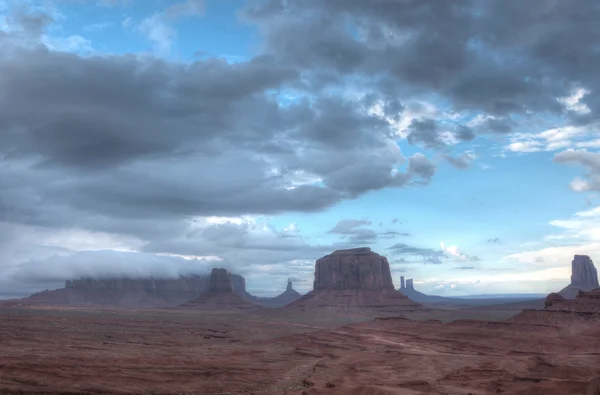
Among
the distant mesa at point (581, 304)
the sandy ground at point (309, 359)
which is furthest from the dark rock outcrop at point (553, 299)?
the sandy ground at point (309, 359)

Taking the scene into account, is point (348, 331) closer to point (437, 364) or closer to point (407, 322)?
point (407, 322)

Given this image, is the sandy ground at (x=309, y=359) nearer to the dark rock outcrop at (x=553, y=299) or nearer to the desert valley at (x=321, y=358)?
the desert valley at (x=321, y=358)

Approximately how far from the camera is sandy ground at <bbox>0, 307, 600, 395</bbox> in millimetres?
36872

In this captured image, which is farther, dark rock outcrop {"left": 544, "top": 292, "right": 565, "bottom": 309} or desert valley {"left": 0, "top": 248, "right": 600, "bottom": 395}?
dark rock outcrop {"left": 544, "top": 292, "right": 565, "bottom": 309}

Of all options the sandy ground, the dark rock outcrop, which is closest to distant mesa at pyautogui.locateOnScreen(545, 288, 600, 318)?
the dark rock outcrop

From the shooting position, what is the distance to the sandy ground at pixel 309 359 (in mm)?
36872

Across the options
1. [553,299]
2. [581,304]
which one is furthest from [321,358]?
[553,299]

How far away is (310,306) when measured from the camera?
651 feet

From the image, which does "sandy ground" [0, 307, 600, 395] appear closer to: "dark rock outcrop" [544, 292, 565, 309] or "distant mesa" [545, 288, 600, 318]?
"distant mesa" [545, 288, 600, 318]

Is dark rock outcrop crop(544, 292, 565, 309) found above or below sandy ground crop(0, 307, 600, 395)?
above

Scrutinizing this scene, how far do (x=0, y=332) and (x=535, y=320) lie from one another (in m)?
92.4

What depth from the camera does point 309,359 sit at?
59.4m

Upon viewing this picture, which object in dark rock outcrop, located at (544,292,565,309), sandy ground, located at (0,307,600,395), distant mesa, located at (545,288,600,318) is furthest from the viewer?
dark rock outcrop, located at (544,292,565,309)

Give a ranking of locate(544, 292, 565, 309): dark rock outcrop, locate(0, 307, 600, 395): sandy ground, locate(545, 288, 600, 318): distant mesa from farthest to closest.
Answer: locate(544, 292, 565, 309): dark rock outcrop, locate(545, 288, 600, 318): distant mesa, locate(0, 307, 600, 395): sandy ground
